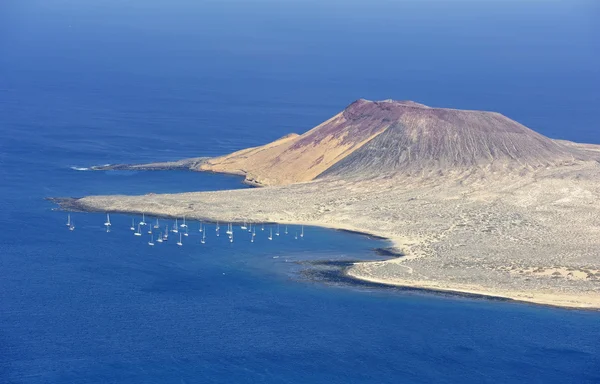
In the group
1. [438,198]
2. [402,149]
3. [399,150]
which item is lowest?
[438,198]

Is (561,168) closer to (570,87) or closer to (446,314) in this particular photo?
(446,314)

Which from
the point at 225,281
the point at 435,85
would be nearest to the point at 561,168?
the point at 225,281

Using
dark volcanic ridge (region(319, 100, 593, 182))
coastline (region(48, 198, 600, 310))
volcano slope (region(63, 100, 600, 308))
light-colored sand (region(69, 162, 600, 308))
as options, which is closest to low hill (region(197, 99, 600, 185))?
dark volcanic ridge (region(319, 100, 593, 182))

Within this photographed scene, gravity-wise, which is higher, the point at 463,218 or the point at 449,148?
the point at 449,148

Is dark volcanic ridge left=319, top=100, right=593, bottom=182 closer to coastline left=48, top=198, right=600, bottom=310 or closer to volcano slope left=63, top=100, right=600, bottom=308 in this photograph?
volcano slope left=63, top=100, right=600, bottom=308

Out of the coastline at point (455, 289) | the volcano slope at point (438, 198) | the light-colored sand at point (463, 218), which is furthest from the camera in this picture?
the volcano slope at point (438, 198)

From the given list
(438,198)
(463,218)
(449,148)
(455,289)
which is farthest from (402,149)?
(455,289)

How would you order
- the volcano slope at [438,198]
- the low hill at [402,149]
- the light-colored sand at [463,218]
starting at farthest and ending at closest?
the low hill at [402,149], the volcano slope at [438,198], the light-colored sand at [463,218]

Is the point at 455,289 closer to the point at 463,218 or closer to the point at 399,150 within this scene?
the point at 463,218

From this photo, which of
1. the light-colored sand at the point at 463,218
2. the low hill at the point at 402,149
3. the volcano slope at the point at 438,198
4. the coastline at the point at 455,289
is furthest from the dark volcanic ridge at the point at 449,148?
the coastline at the point at 455,289

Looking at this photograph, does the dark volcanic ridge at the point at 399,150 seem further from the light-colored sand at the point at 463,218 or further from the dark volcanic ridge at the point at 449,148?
the light-colored sand at the point at 463,218
